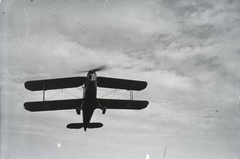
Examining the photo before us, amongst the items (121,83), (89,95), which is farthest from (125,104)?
(89,95)

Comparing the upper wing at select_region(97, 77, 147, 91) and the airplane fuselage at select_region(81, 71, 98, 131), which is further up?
the upper wing at select_region(97, 77, 147, 91)

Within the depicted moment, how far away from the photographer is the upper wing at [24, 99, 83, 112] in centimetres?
1809

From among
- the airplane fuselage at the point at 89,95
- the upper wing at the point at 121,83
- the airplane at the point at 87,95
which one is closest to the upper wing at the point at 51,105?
the airplane at the point at 87,95

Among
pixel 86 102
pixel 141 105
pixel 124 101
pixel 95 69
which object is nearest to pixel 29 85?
pixel 86 102

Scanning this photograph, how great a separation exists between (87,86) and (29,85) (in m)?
4.95

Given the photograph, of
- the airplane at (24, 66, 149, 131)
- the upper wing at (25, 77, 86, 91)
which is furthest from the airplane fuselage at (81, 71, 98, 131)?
the upper wing at (25, 77, 86, 91)

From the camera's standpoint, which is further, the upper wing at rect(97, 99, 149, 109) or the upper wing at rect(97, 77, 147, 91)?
the upper wing at rect(97, 99, 149, 109)

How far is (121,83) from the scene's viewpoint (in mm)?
17562

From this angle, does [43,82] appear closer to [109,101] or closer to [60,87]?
[60,87]

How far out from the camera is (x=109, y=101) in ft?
58.7

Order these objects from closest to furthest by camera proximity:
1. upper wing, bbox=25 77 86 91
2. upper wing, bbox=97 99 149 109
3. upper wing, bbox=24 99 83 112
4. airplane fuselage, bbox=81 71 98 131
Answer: airplane fuselage, bbox=81 71 98 131 < upper wing, bbox=25 77 86 91 < upper wing, bbox=24 99 83 112 < upper wing, bbox=97 99 149 109

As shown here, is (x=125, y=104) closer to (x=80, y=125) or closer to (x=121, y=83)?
(x=121, y=83)

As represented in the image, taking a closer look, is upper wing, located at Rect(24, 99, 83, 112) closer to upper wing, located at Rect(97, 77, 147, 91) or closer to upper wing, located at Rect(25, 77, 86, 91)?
upper wing, located at Rect(25, 77, 86, 91)

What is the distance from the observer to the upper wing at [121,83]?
1705cm
